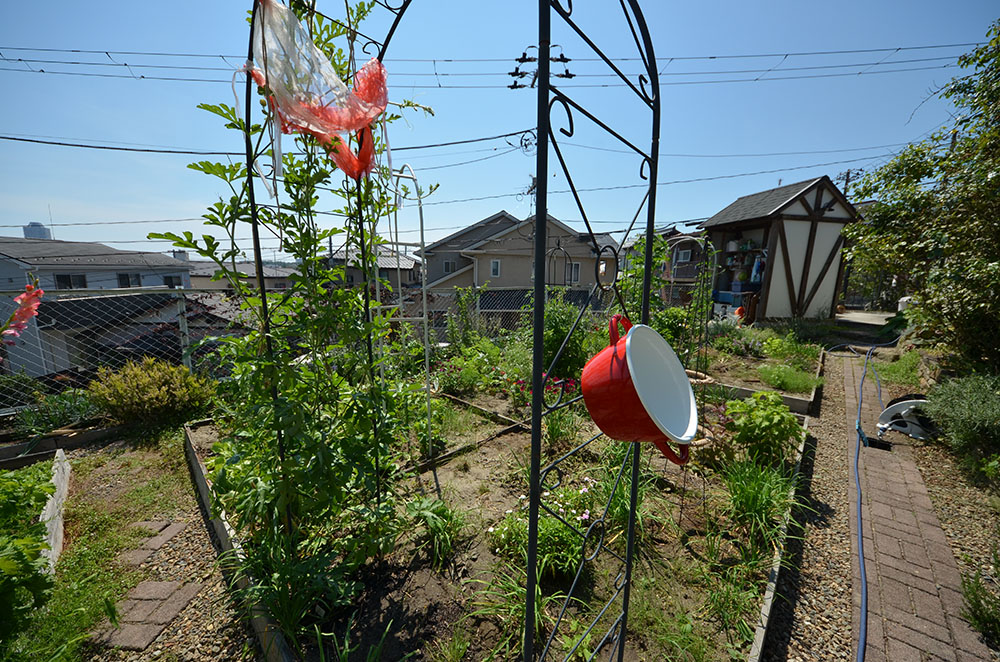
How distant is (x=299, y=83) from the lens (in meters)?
1.29

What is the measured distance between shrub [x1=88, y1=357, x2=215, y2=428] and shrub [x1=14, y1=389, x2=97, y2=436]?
4.9 inches

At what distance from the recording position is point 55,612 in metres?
1.67

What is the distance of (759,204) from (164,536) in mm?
13956

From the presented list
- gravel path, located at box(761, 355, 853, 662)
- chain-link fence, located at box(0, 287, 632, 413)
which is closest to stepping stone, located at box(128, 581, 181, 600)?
chain-link fence, located at box(0, 287, 632, 413)

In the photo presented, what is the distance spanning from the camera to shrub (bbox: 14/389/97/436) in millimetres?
3414

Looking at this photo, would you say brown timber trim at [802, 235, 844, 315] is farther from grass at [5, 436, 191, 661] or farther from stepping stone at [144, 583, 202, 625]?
grass at [5, 436, 191, 661]

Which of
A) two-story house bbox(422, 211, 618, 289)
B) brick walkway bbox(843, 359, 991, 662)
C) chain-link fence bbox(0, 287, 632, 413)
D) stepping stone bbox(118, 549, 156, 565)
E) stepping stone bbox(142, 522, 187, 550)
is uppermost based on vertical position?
two-story house bbox(422, 211, 618, 289)

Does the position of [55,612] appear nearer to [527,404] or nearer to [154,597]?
[154,597]

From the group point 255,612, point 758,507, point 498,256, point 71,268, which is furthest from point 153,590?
point 71,268

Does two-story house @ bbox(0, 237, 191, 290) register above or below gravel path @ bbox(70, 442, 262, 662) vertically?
above

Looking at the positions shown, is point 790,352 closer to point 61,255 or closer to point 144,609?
point 144,609

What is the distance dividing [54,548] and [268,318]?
195 centimetres

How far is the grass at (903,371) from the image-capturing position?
Result: 17.2 ft

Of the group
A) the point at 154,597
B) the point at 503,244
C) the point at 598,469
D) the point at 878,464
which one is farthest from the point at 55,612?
the point at 503,244
